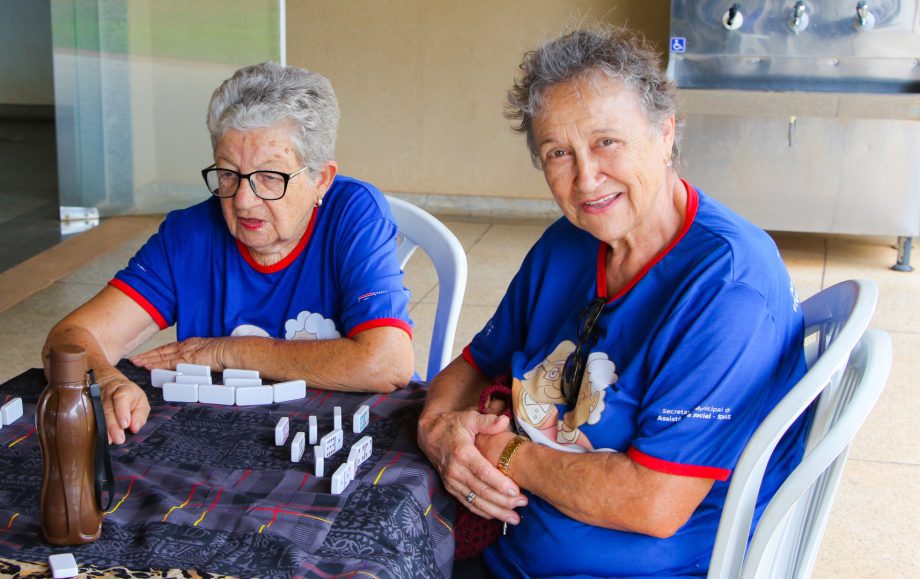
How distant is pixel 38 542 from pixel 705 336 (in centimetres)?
99

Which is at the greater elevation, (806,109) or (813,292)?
(806,109)

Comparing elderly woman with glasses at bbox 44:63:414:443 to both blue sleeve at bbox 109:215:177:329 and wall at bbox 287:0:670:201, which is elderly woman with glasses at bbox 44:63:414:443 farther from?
wall at bbox 287:0:670:201

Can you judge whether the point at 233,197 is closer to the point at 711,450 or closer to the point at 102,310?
the point at 102,310

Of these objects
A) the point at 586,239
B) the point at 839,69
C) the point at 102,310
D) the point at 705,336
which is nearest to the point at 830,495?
the point at 705,336

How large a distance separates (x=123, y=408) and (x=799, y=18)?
4594mm

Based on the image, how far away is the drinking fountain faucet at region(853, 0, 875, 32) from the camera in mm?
5301

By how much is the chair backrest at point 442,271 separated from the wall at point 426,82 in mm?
4142

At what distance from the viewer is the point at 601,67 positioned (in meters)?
1.71

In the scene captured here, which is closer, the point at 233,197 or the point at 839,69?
→ the point at 233,197

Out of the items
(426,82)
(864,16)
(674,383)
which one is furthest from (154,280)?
(426,82)

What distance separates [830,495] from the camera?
159 centimetres

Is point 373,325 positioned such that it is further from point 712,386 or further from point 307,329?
point 712,386

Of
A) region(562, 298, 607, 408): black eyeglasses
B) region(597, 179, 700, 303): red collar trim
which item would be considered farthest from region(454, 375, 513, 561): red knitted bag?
region(597, 179, 700, 303): red collar trim

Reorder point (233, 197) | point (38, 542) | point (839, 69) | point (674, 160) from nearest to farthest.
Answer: point (38, 542), point (674, 160), point (233, 197), point (839, 69)
